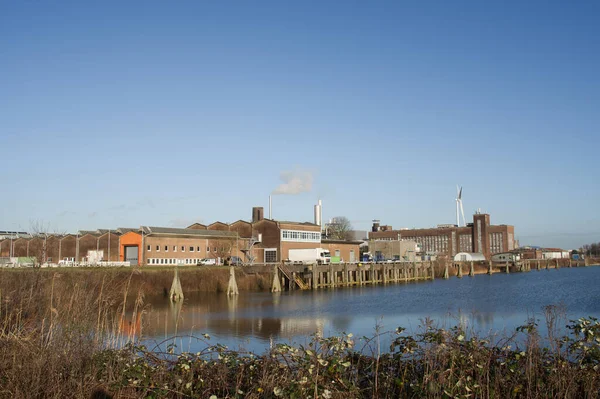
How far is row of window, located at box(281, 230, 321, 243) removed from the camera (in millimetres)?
75000

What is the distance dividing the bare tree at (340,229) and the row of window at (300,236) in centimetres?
4565

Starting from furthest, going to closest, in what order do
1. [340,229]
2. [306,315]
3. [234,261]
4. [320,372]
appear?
[340,229] → [234,261] → [306,315] → [320,372]

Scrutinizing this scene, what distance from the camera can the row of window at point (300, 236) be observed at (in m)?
75.0

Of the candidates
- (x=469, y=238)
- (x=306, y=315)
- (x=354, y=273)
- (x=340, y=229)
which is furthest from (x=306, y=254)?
(x=469, y=238)

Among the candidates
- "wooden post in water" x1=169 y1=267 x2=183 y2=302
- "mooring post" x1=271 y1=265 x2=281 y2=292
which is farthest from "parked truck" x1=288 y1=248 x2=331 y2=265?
"wooden post in water" x1=169 y1=267 x2=183 y2=302

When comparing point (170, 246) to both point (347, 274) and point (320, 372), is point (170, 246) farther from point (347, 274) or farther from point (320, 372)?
point (320, 372)

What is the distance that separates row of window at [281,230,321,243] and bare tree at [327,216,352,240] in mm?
45653

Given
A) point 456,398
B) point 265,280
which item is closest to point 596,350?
point 456,398

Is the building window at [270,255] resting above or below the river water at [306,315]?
above

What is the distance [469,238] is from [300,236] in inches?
3468

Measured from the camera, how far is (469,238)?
504ft

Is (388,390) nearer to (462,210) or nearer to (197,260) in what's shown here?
(197,260)

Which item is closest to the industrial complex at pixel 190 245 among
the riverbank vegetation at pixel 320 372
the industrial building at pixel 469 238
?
the riverbank vegetation at pixel 320 372

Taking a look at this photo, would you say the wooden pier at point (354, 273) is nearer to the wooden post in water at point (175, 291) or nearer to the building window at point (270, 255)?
the building window at point (270, 255)
